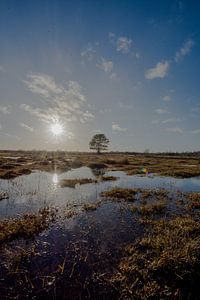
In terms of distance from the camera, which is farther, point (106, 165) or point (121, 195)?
point (106, 165)

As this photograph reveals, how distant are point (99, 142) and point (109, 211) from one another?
11981 centimetres

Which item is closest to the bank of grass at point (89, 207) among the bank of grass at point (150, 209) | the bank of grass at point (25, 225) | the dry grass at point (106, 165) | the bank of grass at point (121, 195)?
the bank of grass at point (25, 225)

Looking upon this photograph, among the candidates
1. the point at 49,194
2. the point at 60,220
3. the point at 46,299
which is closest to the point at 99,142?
the point at 49,194

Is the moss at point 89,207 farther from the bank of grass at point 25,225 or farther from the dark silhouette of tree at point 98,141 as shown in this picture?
the dark silhouette of tree at point 98,141

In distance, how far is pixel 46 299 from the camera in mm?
8305

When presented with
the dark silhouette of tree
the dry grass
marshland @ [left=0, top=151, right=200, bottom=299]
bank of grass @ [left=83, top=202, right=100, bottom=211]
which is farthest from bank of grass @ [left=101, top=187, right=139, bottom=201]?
the dark silhouette of tree

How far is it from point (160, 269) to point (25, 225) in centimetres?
919

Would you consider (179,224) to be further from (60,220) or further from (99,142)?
(99,142)

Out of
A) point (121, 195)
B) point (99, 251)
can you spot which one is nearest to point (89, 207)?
point (121, 195)

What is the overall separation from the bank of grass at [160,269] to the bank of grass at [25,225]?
639cm

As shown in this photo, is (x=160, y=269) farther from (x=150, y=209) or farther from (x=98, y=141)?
(x=98, y=141)

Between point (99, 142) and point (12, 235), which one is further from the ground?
point (99, 142)

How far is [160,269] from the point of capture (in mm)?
9914

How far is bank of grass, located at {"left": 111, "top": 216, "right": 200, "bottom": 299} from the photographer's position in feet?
28.3
